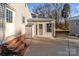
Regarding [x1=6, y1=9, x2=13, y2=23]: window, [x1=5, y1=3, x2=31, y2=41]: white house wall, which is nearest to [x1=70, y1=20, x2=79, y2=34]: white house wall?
[x1=5, y1=3, x2=31, y2=41]: white house wall

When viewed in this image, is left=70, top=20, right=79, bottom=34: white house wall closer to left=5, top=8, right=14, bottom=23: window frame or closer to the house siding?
the house siding

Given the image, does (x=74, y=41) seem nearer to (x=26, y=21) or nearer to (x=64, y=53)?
(x=64, y=53)

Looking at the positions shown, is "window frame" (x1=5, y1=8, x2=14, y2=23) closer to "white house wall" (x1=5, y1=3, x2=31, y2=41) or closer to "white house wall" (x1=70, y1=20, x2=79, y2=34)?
"white house wall" (x1=5, y1=3, x2=31, y2=41)

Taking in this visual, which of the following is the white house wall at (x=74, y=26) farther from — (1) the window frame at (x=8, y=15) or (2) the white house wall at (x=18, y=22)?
(1) the window frame at (x=8, y=15)

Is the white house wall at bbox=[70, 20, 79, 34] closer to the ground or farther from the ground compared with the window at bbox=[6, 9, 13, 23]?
closer to the ground

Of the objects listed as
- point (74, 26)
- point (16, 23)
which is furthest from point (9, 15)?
point (74, 26)

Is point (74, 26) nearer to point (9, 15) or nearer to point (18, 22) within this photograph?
point (18, 22)

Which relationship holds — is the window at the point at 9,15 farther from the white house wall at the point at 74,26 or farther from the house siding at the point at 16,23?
the white house wall at the point at 74,26

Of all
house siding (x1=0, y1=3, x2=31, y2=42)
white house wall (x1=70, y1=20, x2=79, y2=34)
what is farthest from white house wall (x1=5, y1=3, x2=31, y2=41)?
white house wall (x1=70, y1=20, x2=79, y2=34)

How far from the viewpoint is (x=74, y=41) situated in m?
2.86

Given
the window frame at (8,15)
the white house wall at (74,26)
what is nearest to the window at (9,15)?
the window frame at (8,15)

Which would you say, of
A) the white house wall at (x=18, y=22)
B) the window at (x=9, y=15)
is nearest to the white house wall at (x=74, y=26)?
the white house wall at (x=18, y=22)

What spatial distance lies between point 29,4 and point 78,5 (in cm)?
57

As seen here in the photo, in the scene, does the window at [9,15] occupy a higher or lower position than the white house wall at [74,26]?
higher
